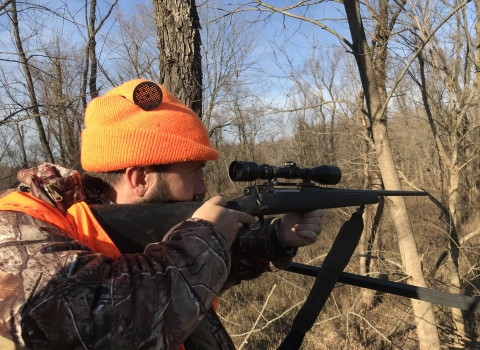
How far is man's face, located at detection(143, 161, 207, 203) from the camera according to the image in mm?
1777

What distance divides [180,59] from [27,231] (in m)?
3.35

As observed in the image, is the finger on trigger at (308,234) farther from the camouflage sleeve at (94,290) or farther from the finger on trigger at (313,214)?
the camouflage sleeve at (94,290)

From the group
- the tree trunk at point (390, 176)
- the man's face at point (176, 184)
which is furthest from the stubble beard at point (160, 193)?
the tree trunk at point (390, 176)

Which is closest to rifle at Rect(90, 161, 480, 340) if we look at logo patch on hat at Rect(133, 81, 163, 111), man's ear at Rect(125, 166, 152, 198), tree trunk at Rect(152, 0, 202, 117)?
man's ear at Rect(125, 166, 152, 198)

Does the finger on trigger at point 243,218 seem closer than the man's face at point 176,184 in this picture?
Yes

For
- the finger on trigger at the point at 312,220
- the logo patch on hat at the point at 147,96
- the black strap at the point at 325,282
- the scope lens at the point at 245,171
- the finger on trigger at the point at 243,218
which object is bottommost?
the black strap at the point at 325,282

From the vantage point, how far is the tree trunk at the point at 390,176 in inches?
173

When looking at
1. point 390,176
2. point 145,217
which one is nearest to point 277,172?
point 145,217

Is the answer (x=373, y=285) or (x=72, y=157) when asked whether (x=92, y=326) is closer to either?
(x=373, y=285)

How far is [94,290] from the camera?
3.75 ft

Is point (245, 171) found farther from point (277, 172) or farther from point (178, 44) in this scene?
point (178, 44)

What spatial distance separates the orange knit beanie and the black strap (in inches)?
39.3

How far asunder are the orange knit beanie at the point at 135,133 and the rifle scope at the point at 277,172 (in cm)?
21

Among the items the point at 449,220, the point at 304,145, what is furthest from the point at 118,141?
the point at 304,145
